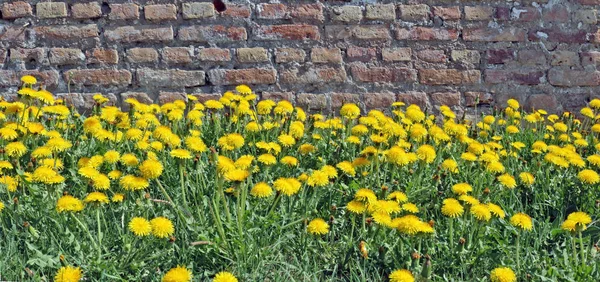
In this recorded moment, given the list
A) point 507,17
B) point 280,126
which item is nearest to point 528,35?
point 507,17

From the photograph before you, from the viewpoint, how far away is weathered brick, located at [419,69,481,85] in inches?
171

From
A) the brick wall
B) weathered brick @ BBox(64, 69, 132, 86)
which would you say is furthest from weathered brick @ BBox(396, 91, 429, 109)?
weathered brick @ BBox(64, 69, 132, 86)

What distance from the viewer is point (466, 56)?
4352 mm

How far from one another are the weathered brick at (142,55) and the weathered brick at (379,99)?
1.30 meters

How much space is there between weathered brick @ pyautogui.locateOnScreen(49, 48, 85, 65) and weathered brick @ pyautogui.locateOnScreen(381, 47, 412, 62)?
1.82m

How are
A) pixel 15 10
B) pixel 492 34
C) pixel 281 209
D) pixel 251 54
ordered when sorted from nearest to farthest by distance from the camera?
1. pixel 281 209
2. pixel 15 10
3. pixel 251 54
4. pixel 492 34

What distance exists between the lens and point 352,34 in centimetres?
429

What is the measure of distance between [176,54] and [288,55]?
0.67m

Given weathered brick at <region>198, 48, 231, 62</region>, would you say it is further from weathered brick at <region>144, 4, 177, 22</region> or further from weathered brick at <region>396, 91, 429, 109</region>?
weathered brick at <region>396, 91, 429, 109</region>

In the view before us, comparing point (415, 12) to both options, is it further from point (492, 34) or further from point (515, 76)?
point (515, 76)

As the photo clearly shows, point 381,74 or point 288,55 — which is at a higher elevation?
point 288,55

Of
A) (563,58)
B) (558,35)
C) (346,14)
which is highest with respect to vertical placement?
(346,14)

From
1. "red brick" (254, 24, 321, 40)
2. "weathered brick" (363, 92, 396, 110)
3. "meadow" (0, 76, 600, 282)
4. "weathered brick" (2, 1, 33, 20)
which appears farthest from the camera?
"weathered brick" (363, 92, 396, 110)

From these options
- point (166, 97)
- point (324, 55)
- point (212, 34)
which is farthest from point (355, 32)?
point (166, 97)
